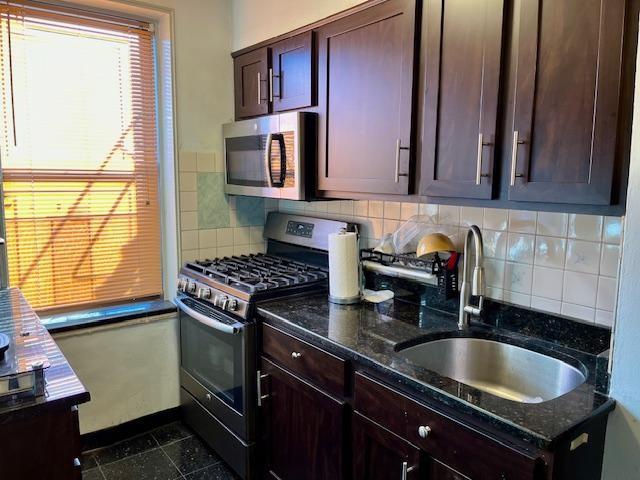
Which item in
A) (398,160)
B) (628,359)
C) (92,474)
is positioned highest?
(398,160)

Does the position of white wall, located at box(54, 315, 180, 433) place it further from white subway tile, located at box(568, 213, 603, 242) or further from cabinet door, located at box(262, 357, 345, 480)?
white subway tile, located at box(568, 213, 603, 242)

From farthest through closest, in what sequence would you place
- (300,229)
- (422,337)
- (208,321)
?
(300,229) → (208,321) → (422,337)

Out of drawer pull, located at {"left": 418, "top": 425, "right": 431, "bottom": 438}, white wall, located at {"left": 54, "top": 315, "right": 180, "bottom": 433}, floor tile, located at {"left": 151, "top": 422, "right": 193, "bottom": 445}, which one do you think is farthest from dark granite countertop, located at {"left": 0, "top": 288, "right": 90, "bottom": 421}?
floor tile, located at {"left": 151, "top": 422, "right": 193, "bottom": 445}

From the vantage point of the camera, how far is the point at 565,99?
1.34 m

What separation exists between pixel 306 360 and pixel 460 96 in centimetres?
109

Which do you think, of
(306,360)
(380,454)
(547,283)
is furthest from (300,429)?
(547,283)

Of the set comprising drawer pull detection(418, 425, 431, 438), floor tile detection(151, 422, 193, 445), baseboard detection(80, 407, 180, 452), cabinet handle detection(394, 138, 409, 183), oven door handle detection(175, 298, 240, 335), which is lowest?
floor tile detection(151, 422, 193, 445)

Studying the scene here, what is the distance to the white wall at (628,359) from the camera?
1.21m

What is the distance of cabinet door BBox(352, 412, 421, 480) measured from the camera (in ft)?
4.76

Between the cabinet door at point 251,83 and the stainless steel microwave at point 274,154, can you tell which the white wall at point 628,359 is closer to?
the stainless steel microwave at point 274,154

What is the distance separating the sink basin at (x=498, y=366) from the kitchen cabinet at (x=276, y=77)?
47.8 inches

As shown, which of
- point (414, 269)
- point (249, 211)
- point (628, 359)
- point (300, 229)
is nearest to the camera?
point (628, 359)

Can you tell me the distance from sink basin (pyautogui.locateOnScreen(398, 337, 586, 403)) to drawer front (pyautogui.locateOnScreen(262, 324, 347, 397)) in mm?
245

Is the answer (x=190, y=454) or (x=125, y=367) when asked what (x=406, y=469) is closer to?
(x=190, y=454)
